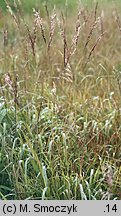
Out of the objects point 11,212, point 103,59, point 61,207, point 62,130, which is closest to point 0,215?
point 11,212

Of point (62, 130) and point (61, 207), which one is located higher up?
point (62, 130)

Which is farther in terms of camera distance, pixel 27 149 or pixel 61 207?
pixel 27 149

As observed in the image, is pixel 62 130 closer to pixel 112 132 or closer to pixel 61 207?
pixel 112 132

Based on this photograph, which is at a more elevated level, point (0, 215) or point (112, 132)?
point (112, 132)

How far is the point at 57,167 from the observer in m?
3.11

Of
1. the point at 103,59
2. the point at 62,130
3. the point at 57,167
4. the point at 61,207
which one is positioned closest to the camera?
the point at 61,207

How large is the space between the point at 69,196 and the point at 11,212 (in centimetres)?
36

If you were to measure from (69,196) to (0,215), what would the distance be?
43cm

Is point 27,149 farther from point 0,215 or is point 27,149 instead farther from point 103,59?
point 103,59

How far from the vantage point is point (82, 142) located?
3.20 metres

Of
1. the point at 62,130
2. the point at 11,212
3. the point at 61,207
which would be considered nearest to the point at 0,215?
the point at 11,212

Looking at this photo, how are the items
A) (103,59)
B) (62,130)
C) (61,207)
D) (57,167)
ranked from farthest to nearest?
(103,59), (62,130), (57,167), (61,207)

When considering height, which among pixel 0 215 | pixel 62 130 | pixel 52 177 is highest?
pixel 62 130

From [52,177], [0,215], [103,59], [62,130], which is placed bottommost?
[0,215]
